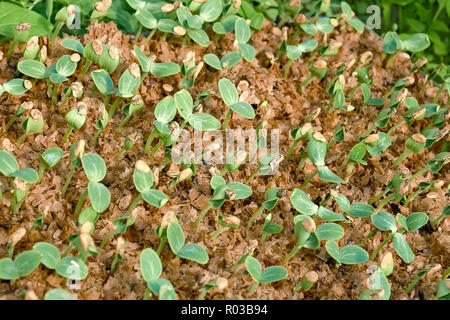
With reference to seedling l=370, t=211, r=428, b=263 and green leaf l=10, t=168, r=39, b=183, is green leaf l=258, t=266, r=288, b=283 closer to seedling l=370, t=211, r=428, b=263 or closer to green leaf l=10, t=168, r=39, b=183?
seedling l=370, t=211, r=428, b=263

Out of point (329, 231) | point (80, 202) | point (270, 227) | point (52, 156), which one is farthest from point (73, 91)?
point (329, 231)

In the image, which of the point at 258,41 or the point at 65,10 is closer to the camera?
the point at 65,10

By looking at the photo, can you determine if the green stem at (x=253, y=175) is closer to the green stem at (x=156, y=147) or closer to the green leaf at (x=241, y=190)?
the green leaf at (x=241, y=190)

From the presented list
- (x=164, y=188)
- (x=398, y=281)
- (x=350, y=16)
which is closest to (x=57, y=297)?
(x=164, y=188)

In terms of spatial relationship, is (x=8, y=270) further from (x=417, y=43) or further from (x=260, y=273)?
(x=417, y=43)

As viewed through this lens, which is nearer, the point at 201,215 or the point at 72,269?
the point at 72,269

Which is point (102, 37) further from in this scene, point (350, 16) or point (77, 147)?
point (350, 16)
